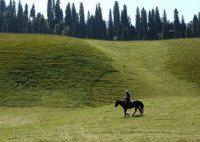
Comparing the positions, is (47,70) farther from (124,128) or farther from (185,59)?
(124,128)

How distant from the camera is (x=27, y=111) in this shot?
58188 millimetres

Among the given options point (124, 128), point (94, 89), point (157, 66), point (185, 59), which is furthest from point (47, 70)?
point (124, 128)

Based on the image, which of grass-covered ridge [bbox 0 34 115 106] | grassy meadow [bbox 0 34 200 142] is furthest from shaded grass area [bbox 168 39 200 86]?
grass-covered ridge [bbox 0 34 115 106]

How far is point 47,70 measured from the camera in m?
78.8

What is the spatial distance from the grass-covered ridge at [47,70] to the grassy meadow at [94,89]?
0.49ft

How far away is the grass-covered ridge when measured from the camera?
217 ft

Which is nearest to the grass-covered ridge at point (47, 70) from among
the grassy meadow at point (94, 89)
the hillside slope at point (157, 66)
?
the grassy meadow at point (94, 89)

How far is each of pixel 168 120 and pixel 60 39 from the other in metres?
66.5

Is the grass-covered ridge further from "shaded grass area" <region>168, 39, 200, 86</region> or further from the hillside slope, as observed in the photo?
"shaded grass area" <region>168, 39, 200, 86</region>

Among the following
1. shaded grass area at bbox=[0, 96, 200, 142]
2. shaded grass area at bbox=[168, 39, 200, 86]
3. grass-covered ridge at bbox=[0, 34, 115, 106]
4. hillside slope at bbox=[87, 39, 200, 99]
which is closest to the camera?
shaded grass area at bbox=[0, 96, 200, 142]

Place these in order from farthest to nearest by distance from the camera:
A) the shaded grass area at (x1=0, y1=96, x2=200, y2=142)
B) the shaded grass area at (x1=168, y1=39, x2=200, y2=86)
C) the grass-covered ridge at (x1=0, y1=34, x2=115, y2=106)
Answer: the shaded grass area at (x1=168, y1=39, x2=200, y2=86) < the grass-covered ridge at (x1=0, y1=34, x2=115, y2=106) < the shaded grass area at (x1=0, y1=96, x2=200, y2=142)

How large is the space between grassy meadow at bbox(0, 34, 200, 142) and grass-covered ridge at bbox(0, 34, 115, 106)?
0.15 meters

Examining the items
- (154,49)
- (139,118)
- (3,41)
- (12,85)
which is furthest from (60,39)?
(139,118)

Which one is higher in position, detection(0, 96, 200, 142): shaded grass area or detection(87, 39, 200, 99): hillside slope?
detection(87, 39, 200, 99): hillside slope
